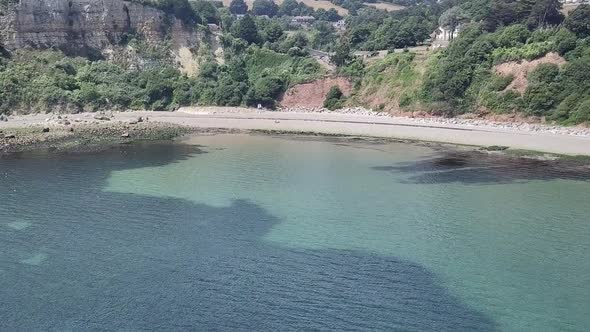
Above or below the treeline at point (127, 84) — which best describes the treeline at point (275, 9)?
above

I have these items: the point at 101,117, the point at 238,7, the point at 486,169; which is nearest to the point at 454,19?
the point at 486,169

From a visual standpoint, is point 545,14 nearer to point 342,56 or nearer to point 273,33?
point 342,56

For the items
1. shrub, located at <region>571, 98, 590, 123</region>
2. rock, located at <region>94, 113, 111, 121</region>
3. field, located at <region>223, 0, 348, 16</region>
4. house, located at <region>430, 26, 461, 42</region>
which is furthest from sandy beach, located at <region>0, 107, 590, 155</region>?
field, located at <region>223, 0, 348, 16</region>

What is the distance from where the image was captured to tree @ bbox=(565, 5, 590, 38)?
58094mm

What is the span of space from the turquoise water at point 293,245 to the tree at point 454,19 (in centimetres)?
3924

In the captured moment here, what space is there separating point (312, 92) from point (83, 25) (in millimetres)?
30347

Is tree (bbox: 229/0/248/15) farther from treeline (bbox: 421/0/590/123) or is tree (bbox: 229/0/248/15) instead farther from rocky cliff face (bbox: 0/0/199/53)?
treeline (bbox: 421/0/590/123)

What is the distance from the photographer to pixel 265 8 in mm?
156000

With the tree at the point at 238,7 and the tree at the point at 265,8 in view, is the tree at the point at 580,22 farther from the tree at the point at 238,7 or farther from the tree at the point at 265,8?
the tree at the point at 238,7

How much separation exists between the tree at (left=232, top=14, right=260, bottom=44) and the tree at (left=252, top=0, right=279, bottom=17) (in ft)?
236

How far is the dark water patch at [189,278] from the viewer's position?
21.0 metres

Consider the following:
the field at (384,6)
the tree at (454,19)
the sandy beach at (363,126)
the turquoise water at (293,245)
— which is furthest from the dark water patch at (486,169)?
the field at (384,6)

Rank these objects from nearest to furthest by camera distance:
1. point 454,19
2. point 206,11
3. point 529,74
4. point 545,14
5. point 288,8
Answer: point 529,74 < point 545,14 < point 454,19 < point 206,11 < point 288,8

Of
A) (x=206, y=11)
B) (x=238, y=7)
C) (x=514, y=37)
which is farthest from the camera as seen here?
(x=238, y=7)
